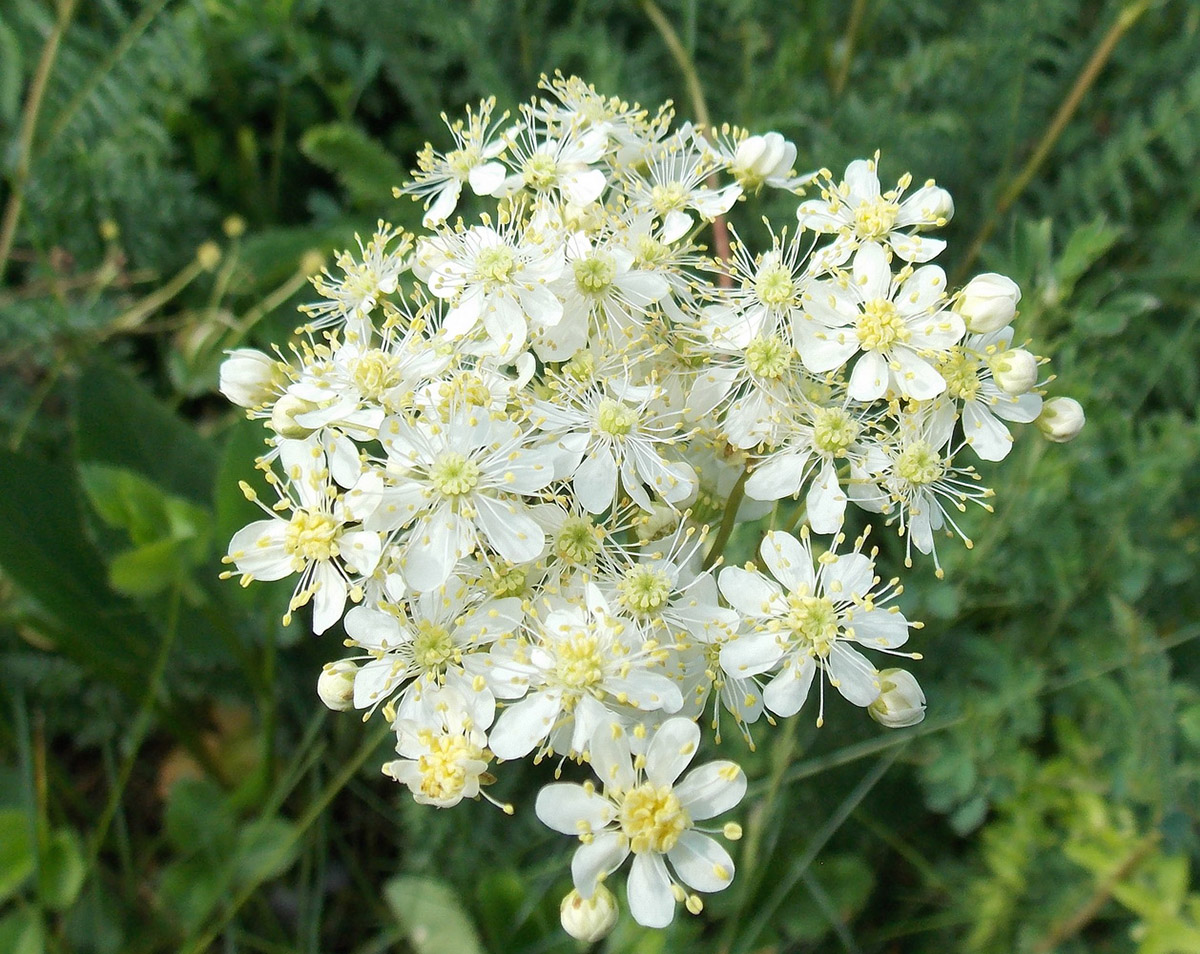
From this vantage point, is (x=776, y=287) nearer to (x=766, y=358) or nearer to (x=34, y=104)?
(x=766, y=358)

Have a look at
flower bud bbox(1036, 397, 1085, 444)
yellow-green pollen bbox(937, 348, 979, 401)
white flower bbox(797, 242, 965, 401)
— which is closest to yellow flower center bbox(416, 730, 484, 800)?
white flower bbox(797, 242, 965, 401)

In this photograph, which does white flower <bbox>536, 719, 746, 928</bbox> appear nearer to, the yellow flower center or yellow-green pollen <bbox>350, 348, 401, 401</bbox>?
the yellow flower center

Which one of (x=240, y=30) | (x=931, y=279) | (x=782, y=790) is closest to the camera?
(x=931, y=279)

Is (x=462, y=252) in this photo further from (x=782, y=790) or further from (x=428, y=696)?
(x=782, y=790)

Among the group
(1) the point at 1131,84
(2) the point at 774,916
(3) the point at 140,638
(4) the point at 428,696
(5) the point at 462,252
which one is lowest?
(2) the point at 774,916

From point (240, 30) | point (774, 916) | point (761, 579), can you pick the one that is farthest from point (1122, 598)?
point (240, 30)

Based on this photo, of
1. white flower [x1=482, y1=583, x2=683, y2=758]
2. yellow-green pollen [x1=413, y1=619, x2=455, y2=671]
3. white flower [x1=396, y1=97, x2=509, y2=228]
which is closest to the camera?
white flower [x1=482, y1=583, x2=683, y2=758]
